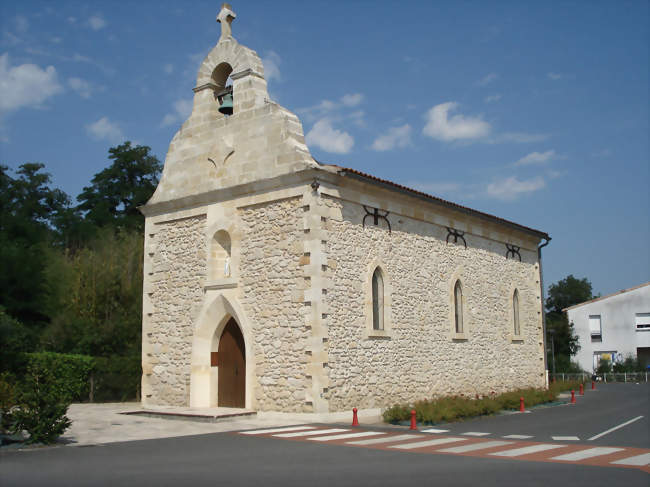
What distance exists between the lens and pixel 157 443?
37.2ft

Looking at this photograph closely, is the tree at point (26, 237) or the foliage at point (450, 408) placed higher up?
the tree at point (26, 237)

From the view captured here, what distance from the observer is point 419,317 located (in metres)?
18.2

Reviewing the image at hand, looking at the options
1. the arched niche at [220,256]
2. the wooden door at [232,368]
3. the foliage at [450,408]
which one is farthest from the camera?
the arched niche at [220,256]

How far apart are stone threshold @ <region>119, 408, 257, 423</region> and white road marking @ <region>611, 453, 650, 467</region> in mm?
8374

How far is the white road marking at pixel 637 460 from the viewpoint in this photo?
884cm

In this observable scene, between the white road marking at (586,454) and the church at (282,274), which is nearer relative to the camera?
the white road marking at (586,454)

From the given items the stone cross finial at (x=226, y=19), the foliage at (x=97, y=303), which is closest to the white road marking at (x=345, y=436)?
→ the stone cross finial at (x=226, y=19)

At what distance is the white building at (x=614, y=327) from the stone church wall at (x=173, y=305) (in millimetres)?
36977

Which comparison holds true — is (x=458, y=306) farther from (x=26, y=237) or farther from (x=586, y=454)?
(x=26, y=237)

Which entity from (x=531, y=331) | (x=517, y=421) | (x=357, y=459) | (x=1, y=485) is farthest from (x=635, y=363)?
(x=1, y=485)

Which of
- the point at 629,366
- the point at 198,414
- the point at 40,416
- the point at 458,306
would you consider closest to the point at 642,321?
the point at 629,366

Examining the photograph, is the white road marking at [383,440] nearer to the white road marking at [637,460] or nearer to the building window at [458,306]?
the white road marking at [637,460]

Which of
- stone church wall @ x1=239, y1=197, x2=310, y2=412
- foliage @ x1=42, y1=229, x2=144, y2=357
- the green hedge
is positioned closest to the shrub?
stone church wall @ x1=239, y1=197, x2=310, y2=412

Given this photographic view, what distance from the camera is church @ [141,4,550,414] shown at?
15.2 meters
